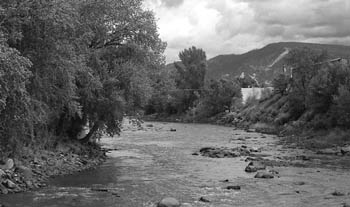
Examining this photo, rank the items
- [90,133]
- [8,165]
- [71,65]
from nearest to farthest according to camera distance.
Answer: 1. [71,65]
2. [8,165]
3. [90,133]

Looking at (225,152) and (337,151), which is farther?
(337,151)

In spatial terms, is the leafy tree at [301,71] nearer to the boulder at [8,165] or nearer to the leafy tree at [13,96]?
the boulder at [8,165]

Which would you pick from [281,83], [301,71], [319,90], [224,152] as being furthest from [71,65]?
[281,83]

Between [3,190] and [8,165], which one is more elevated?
[8,165]

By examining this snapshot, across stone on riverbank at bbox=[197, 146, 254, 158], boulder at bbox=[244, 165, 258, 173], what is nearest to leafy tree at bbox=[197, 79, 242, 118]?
stone on riverbank at bbox=[197, 146, 254, 158]

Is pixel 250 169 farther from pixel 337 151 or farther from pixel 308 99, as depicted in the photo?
pixel 308 99

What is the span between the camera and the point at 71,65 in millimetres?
23828

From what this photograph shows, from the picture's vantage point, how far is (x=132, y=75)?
1385 inches

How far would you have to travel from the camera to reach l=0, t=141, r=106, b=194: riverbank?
79.4 feet

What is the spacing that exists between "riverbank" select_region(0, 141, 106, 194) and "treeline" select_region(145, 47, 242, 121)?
79.9 meters

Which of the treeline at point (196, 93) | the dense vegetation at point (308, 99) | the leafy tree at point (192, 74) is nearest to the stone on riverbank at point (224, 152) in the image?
→ the dense vegetation at point (308, 99)

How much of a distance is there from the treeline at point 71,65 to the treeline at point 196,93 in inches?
3094

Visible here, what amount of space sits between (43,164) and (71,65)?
27.8 ft

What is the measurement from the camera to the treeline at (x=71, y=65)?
1862 centimetres
